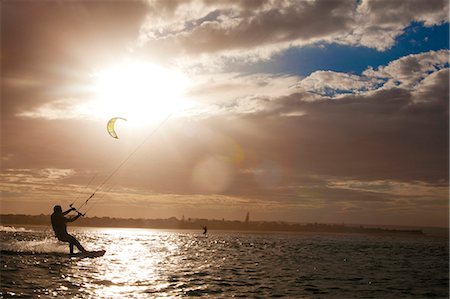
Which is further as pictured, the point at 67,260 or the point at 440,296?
the point at 67,260

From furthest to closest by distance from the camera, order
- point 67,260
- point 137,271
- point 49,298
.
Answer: point 67,260 < point 137,271 < point 49,298

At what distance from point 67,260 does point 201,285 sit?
508 inches

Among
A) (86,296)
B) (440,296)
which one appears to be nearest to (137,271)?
(86,296)

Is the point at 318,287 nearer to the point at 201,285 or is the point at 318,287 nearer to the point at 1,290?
the point at 201,285

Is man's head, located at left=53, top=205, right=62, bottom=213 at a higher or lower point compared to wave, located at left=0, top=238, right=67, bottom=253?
higher

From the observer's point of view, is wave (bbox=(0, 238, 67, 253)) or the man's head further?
wave (bbox=(0, 238, 67, 253))

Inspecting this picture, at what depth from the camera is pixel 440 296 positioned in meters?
24.0

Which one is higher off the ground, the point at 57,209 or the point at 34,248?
the point at 57,209

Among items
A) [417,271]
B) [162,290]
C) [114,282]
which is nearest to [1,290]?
[114,282]

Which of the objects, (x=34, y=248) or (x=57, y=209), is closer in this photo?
(x=57, y=209)

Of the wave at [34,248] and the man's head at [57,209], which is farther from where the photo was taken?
the wave at [34,248]

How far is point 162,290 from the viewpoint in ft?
69.4

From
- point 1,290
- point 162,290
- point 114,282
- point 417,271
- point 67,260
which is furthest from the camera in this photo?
point 417,271

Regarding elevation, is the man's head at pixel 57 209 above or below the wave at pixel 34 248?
above
